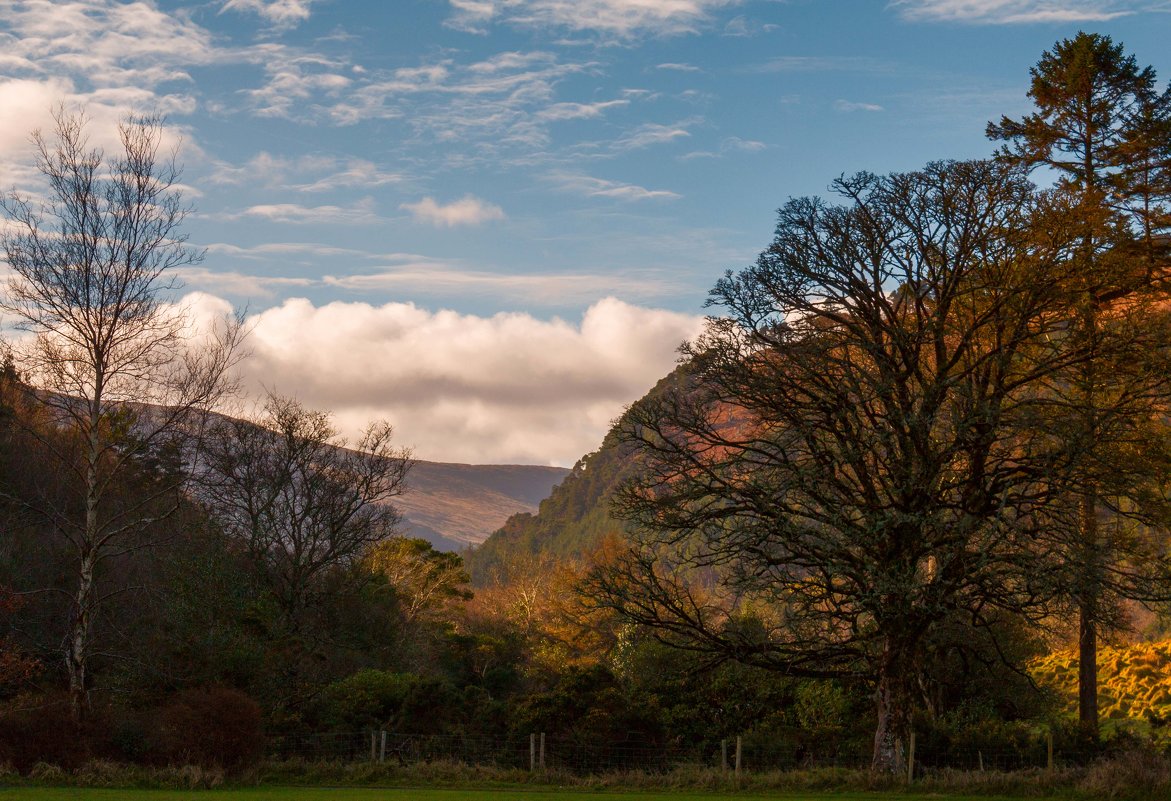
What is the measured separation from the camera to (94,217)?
21.1 m

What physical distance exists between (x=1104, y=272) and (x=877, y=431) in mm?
5247

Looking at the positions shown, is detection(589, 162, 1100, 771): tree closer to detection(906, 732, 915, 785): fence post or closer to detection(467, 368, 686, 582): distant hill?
detection(906, 732, 915, 785): fence post

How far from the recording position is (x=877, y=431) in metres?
17.7

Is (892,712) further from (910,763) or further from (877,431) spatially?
(877,431)

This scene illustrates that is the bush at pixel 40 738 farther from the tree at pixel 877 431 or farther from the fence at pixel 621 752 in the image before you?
the tree at pixel 877 431

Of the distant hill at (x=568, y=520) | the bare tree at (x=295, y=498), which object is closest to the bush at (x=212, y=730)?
the bare tree at (x=295, y=498)

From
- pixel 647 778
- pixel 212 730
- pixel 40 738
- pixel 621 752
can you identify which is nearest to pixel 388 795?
pixel 212 730

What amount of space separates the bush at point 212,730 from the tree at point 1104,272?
15.5m

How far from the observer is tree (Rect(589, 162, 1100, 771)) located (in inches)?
686

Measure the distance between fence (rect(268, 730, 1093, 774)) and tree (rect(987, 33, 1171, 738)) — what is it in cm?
325

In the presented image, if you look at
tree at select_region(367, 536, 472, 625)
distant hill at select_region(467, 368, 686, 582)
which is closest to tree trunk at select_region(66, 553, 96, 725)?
tree at select_region(367, 536, 472, 625)

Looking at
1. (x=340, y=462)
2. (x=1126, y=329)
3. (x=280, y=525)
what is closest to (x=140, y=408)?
(x=280, y=525)

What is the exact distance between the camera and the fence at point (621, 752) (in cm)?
2166

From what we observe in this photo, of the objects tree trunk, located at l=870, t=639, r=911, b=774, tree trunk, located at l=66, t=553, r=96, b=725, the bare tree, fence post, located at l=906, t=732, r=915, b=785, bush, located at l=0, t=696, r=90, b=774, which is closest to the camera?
fence post, located at l=906, t=732, r=915, b=785
